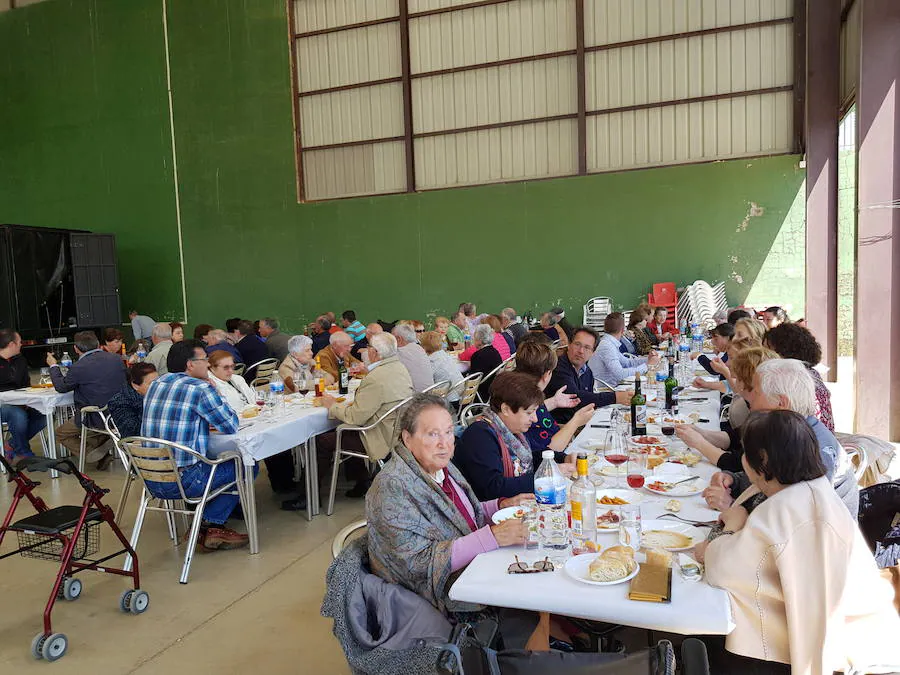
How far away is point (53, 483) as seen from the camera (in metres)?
5.70

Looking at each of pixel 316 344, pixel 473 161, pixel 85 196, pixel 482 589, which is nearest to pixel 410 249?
pixel 473 161

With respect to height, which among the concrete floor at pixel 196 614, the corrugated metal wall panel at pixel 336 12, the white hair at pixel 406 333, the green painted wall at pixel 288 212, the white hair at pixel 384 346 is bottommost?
the concrete floor at pixel 196 614

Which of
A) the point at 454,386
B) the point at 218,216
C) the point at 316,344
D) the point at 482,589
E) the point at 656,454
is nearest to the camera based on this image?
the point at 482,589

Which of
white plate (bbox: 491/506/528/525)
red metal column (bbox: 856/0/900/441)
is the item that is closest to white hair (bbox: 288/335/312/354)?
white plate (bbox: 491/506/528/525)

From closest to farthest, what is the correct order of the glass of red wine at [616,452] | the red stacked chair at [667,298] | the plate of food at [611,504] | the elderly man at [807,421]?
the elderly man at [807,421] < the plate of food at [611,504] < the glass of red wine at [616,452] < the red stacked chair at [667,298]

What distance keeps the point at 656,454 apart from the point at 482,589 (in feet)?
4.77

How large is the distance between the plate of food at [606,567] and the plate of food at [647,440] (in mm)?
1332

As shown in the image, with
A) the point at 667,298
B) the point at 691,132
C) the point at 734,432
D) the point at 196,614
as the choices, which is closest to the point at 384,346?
the point at 196,614

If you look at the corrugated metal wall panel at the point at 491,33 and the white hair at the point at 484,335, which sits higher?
the corrugated metal wall panel at the point at 491,33

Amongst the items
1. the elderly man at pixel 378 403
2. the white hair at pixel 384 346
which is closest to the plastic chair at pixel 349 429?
the elderly man at pixel 378 403

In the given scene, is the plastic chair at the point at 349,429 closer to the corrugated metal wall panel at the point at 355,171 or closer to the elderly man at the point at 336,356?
the elderly man at the point at 336,356

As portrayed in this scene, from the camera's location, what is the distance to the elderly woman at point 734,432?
9.34 ft

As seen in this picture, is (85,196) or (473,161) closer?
Answer: (473,161)

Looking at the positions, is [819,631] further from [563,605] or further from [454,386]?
[454,386]
